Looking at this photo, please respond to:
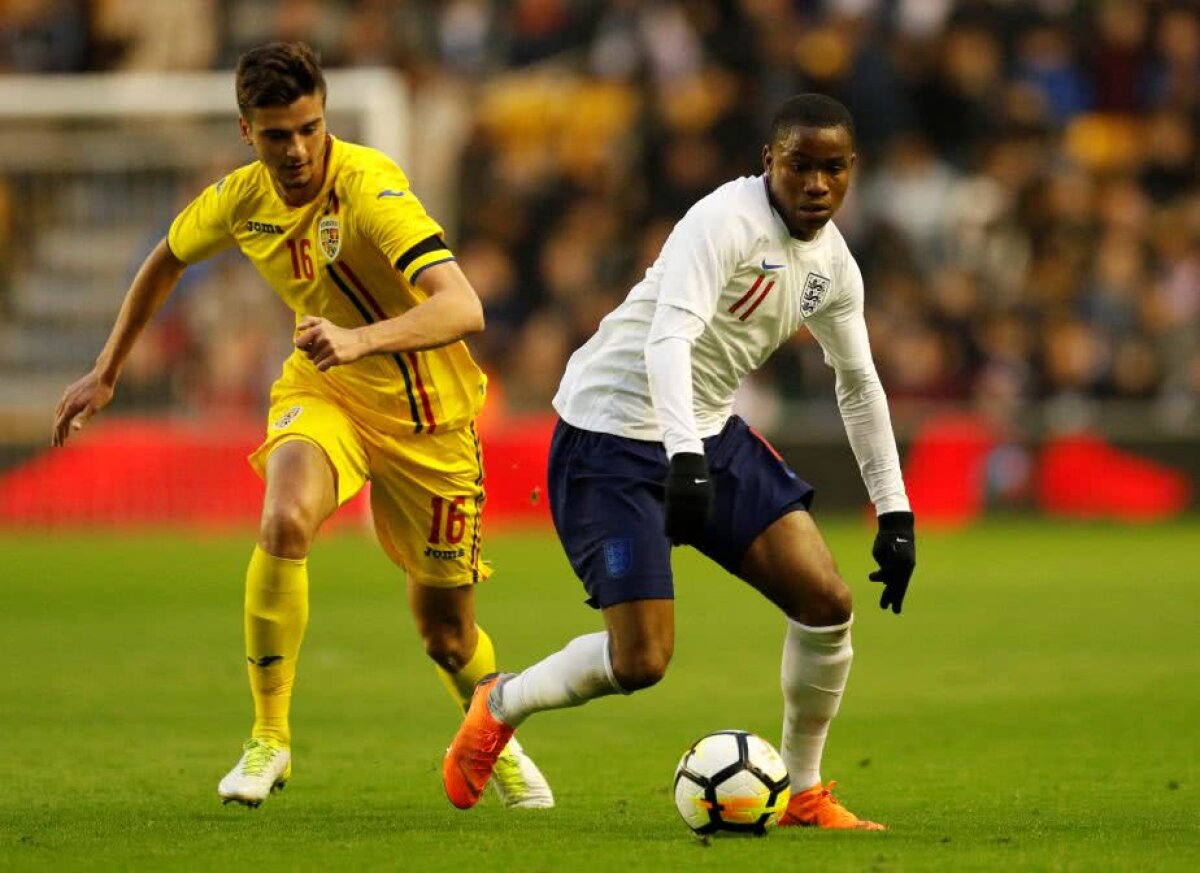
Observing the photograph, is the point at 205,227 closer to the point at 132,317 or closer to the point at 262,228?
the point at 262,228

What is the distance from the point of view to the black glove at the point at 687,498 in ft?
20.4

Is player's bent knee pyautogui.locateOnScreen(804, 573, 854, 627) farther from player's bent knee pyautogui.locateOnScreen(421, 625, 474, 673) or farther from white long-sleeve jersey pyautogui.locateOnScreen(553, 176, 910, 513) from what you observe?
player's bent knee pyautogui.locateOnScreen(421, 625, 474, 673)

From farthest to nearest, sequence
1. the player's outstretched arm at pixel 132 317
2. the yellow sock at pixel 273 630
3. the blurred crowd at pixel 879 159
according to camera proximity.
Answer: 1. the blurred crowd at pixel 879 159
2. the player's outstretched arm at pixel 132 317
3. the yellow sock at pixel 273 630

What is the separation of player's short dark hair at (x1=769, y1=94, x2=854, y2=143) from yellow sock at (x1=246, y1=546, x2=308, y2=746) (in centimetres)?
205

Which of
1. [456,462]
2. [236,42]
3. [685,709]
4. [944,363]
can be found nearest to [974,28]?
[944,363]

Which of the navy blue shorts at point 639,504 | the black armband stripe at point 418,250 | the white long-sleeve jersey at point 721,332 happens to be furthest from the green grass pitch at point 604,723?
the black armband stripe at point 418,250

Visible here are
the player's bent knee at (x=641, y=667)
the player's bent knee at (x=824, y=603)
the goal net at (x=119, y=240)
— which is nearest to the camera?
the player's bent knee at (x=641, y=667)

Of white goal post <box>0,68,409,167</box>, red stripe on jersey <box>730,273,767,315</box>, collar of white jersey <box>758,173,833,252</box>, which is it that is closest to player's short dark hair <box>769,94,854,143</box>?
collar of white jersey <box>758,173,833,252</box>

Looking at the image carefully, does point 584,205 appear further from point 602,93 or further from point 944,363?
point 944,363

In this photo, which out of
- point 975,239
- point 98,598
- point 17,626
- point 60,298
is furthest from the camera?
point 975,239

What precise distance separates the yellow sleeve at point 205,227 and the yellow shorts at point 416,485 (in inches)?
20.5

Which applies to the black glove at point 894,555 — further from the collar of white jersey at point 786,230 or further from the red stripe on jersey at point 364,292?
the red stripe on jersey at point 364,292

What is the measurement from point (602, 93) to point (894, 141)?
9.31ft

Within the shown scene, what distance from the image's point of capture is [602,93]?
2180cm
